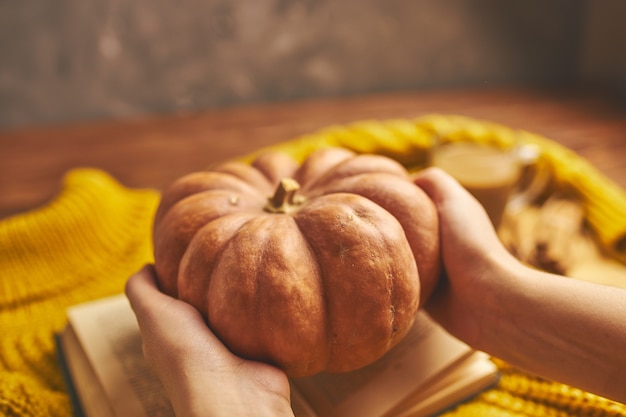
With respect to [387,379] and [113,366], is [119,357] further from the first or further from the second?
[387,379]

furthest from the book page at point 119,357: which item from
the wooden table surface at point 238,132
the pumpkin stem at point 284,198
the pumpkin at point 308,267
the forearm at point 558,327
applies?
the wooden table surface at point 238,132

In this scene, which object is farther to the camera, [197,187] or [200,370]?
[197,187]

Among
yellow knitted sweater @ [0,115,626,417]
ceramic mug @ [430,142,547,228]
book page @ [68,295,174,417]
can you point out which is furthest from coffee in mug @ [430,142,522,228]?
book page @ [68,295,174,417]

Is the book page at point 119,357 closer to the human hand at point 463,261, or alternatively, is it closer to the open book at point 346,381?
the open book at point 346,381

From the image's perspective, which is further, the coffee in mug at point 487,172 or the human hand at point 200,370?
the coffee in mug at point 487,172

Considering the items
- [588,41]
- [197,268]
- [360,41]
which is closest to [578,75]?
[588,41]

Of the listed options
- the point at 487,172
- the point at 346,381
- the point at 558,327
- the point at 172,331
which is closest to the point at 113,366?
the point at 172,331
